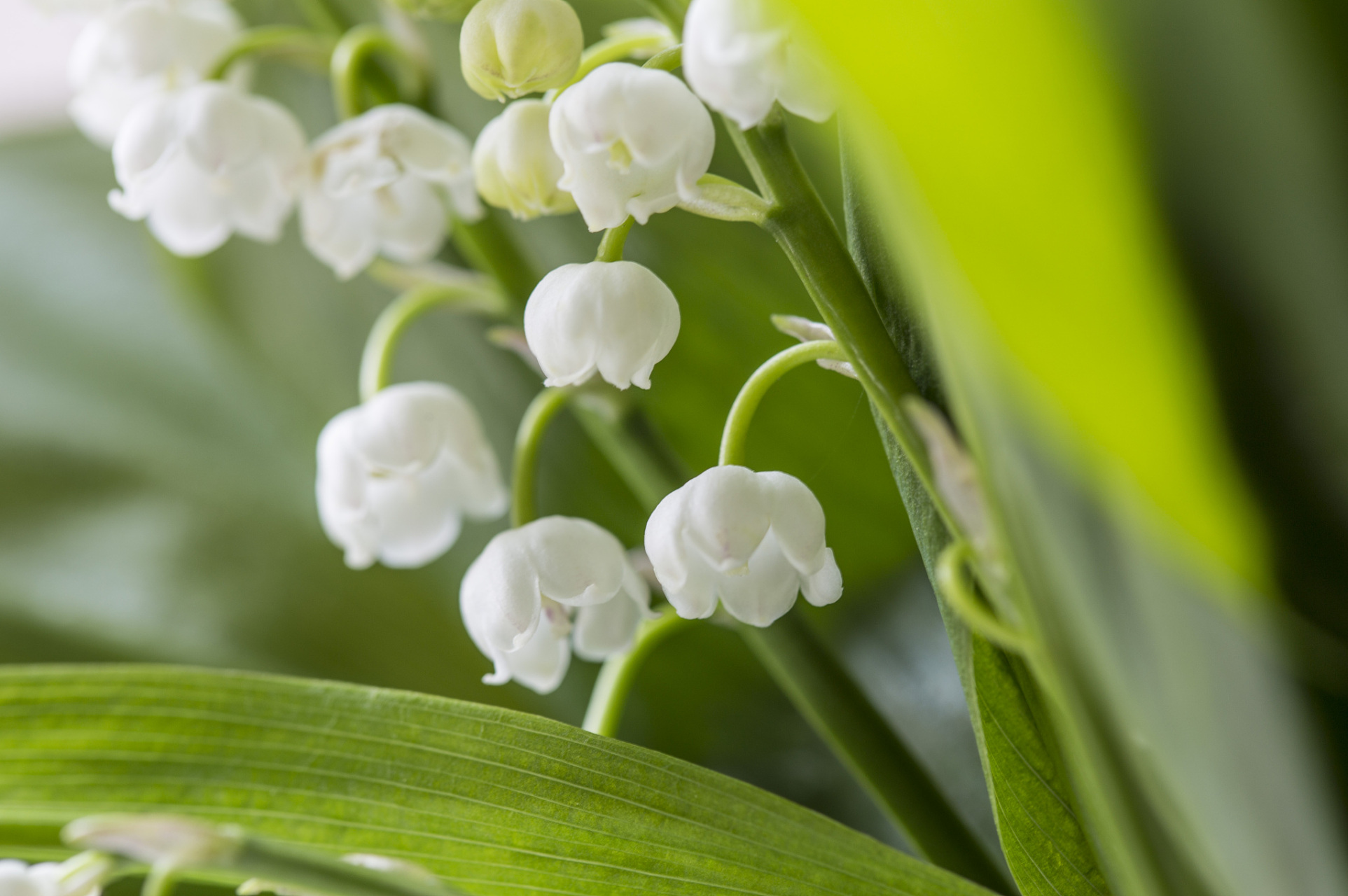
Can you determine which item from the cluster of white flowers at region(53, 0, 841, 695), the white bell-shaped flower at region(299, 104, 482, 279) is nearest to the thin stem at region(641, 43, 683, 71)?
the cluster of white flowers at region(53, 0, 841, 695)

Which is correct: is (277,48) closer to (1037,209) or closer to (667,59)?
(667,59)

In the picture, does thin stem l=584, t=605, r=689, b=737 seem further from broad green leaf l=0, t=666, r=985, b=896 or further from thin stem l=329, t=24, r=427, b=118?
thin stem l=329, t=24, r=427, b=118

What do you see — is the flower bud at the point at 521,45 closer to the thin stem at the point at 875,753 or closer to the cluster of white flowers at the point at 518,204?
the cluster of white flowers at the point at 518,204

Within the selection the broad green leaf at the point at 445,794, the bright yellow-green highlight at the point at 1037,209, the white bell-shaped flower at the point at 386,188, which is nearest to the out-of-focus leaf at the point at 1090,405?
the bright yellow-green highlight at the point at 1037,209

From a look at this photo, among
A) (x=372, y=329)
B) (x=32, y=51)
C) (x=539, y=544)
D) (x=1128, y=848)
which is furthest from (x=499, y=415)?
(x=32, y=51)

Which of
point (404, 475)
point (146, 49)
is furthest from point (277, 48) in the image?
point (404, 475)

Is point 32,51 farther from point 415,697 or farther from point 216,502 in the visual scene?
point 415,697
